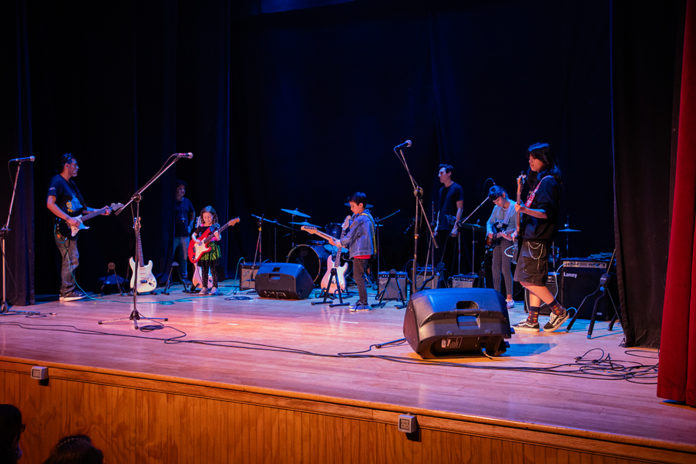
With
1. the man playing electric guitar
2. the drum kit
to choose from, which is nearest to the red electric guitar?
the drum kit

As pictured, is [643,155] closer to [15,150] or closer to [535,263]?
[535,263]

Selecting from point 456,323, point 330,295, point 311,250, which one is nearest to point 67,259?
point 330,295

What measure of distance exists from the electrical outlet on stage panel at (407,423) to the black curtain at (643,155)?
274 centimetres

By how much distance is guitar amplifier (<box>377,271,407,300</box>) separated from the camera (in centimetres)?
819

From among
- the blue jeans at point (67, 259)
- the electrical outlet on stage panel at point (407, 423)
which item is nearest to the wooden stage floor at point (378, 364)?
the electrical outlet on stage panel at point (407, 423)

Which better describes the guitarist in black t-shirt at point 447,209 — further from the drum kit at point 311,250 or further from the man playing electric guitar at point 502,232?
the drum kit at point 311,250

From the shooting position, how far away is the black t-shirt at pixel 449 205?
8516 mm

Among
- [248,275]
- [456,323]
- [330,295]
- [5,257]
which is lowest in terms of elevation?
[330,295]

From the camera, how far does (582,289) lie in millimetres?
6797

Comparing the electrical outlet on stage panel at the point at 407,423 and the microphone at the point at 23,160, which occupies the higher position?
the microphone at the point at 23,160

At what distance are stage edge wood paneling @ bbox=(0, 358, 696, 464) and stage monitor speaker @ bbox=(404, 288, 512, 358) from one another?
4.34 feet

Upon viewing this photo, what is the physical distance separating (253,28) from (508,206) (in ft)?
21.6

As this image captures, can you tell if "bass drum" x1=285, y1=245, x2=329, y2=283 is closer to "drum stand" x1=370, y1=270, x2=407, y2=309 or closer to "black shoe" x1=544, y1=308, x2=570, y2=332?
"drum stand" x1=370, y1=270, x2=407, y2=309

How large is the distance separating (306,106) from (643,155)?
24.3 feet
